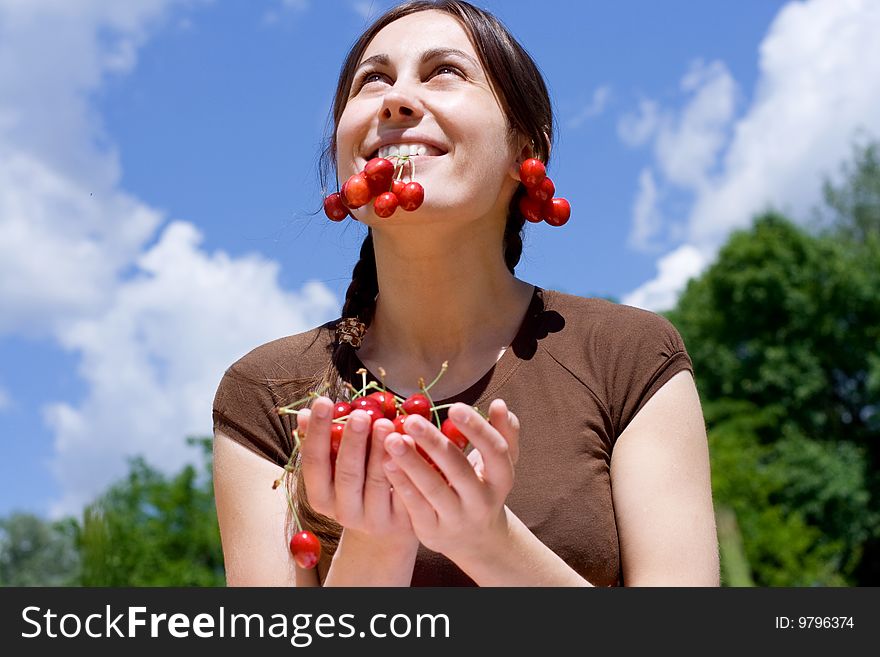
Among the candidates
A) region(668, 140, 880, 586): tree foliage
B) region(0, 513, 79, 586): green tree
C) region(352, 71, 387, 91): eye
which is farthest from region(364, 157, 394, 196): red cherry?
region(0, 513, 79, 586): green tree

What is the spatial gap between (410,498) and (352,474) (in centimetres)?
12

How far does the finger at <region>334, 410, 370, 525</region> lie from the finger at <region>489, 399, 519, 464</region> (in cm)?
24

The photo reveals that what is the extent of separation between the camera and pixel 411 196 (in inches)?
106

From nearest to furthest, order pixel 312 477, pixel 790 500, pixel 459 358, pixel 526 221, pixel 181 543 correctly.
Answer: pixel 312 477, pixel 459 358, pixel 526 221, pixel 181 543, pixel 790 500

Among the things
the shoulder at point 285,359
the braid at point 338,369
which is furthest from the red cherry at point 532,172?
the shoulder at point 285,359

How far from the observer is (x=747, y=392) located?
28.3m

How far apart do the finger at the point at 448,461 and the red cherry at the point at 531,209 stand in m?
1.46

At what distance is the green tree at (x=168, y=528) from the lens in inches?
914

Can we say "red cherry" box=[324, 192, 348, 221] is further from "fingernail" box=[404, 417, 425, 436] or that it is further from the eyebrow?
"fingernail" box=[404, 417, 425, 436]

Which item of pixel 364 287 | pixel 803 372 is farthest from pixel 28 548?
pixel 364 287

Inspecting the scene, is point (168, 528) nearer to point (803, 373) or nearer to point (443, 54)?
point (803, 373)
